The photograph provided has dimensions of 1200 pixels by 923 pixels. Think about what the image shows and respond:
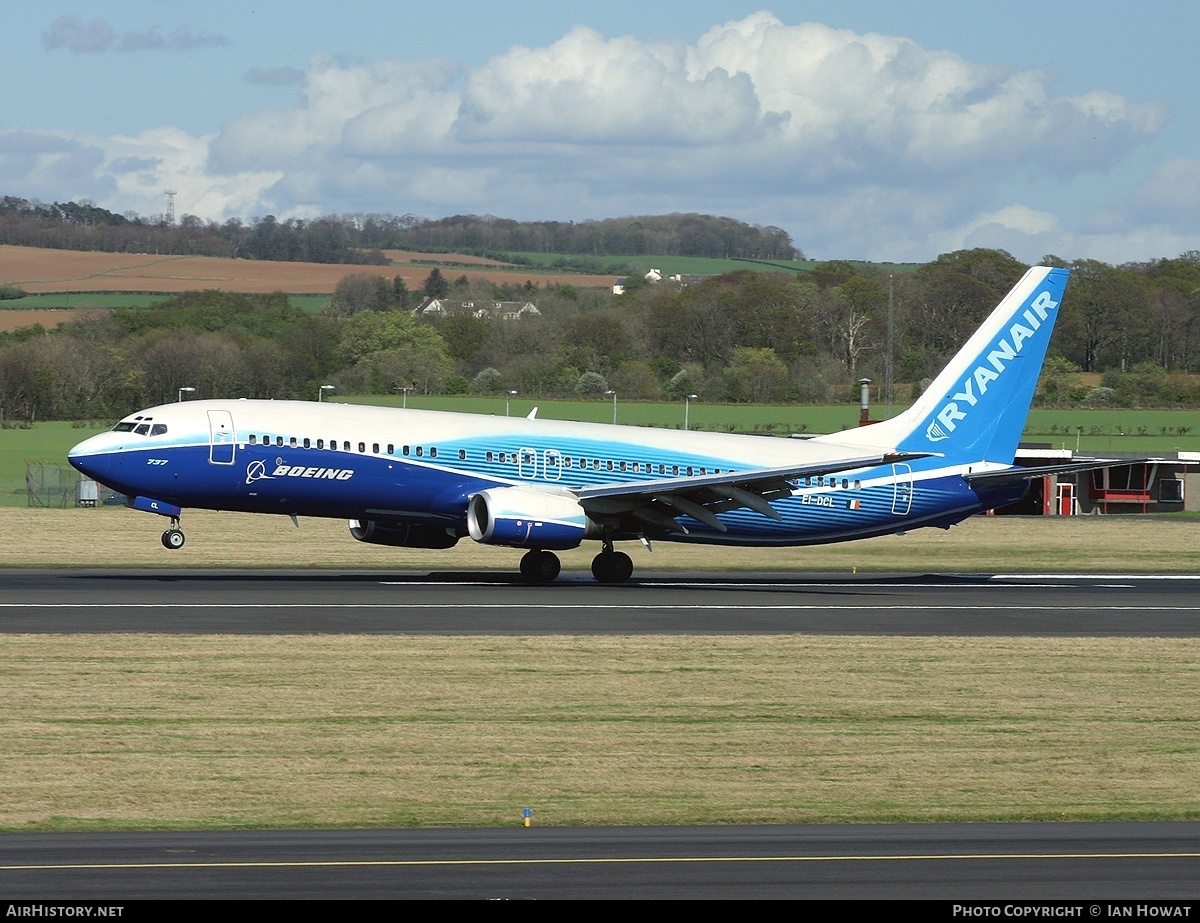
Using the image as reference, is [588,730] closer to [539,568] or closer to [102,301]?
[539,568]

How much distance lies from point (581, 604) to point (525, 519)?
10.7ft

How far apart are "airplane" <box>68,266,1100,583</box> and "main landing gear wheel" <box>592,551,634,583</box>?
4 centimetres

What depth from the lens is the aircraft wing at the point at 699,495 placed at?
37688 mm

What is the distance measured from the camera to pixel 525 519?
36.3 m

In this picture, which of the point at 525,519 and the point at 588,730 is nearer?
the point at 588,730

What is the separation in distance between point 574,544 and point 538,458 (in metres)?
2.58

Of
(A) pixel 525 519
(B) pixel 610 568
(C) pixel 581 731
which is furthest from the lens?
(B) pixel 610 568


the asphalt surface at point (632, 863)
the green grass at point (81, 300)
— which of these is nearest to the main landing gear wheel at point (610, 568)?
the asphalt surface at point (632, 863)

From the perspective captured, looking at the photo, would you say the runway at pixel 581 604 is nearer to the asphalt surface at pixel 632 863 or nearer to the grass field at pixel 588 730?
the grass field at pixel 588 730

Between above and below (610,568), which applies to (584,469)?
above

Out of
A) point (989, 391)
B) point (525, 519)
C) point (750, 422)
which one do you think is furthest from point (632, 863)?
point (750, 422)

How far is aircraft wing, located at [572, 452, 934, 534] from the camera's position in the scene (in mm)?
37688
